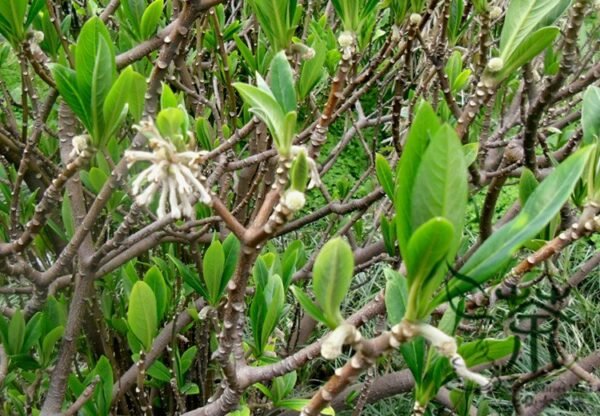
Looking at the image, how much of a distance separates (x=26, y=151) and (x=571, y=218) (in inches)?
39.9

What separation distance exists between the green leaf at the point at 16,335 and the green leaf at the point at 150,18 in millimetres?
643

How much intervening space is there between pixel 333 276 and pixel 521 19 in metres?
0.49

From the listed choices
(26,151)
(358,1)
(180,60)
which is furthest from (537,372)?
(180,60)

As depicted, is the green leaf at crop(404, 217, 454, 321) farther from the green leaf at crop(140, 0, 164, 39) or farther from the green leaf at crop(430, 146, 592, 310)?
the green leaf at crop(140, 0, 164, 39)

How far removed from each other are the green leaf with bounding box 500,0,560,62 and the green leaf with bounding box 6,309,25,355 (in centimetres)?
105

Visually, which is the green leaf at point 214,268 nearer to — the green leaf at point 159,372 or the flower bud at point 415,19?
the green leaf at point 159,372

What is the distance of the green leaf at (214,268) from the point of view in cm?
102

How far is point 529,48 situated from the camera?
83 centimetres

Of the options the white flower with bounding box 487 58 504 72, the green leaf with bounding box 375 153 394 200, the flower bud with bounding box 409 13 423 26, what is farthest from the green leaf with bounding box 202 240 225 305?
the flower bud with bounding box 409 13 423 26

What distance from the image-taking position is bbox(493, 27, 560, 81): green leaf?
0.80 m

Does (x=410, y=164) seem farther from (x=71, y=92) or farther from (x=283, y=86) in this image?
(x=71, y=92)

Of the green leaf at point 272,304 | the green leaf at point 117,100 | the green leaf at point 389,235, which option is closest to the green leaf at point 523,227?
the green leaf at point 272,304

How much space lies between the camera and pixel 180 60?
165cm

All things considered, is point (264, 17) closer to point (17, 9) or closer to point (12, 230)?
point (17, 9)
